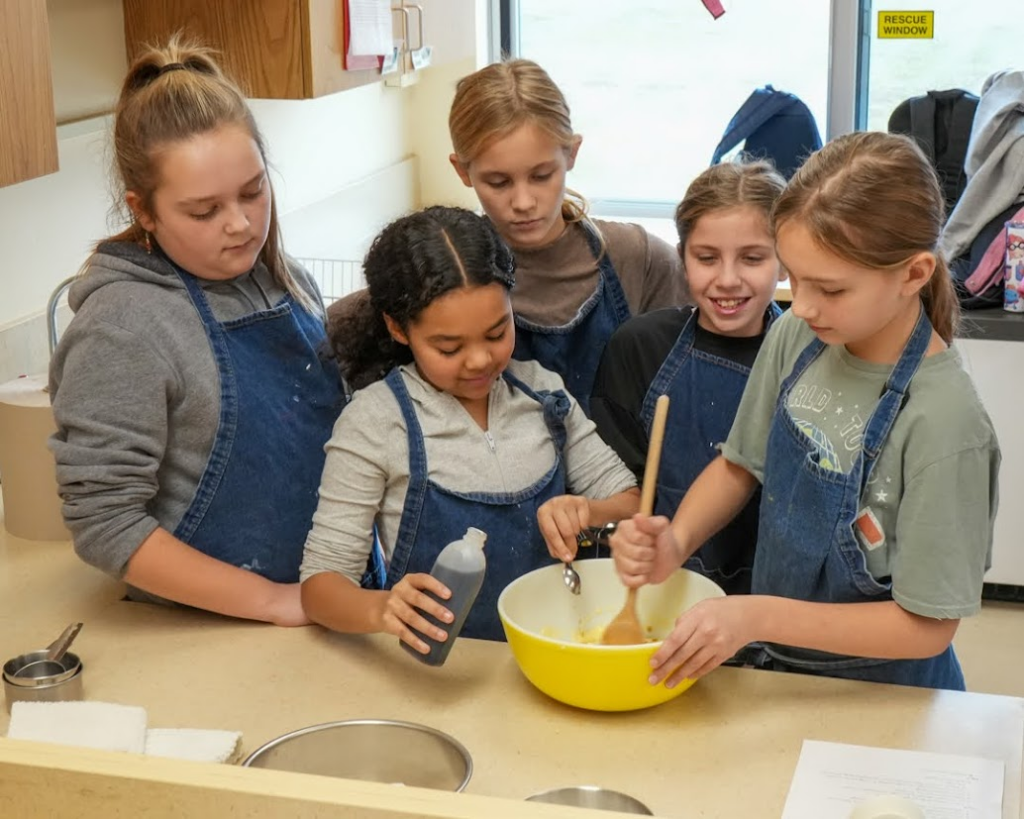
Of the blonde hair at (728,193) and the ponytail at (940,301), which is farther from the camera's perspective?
the blonde hair at (728,193)

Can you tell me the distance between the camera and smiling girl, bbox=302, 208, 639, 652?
1396mm

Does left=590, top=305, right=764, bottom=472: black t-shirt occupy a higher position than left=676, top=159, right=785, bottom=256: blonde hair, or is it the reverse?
left=676, top=159, right=785, bottom=256: blonde hair

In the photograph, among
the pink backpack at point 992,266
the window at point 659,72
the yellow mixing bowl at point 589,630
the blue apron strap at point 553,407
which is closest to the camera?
the yellow mixing bowl at point 589,630

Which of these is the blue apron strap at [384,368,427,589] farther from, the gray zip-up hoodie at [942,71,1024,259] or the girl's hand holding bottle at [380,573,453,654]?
the gray zip-up hoodie at [942,71,1024,259]

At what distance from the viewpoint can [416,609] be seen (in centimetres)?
125

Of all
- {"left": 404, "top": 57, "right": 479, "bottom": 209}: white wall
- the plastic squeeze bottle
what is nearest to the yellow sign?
{"left": 404, "top": 57, "right": 479, "bottom": 209}: white wall

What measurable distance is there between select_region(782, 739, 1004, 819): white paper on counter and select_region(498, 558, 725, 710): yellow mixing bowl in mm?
151

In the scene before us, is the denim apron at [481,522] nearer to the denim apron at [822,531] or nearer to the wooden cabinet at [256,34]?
the denim apron at [822,531]

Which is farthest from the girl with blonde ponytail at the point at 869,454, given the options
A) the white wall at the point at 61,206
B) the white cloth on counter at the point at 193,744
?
the white wall at the point at 61,206

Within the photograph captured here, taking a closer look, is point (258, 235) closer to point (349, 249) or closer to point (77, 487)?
point (77, 487)

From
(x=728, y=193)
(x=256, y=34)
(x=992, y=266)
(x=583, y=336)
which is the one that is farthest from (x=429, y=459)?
(x=992, y=266)

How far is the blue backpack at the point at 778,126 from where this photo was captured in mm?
3129

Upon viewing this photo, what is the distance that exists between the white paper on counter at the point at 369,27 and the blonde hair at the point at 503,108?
30.0 inches

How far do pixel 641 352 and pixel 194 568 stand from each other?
617 millimetres
